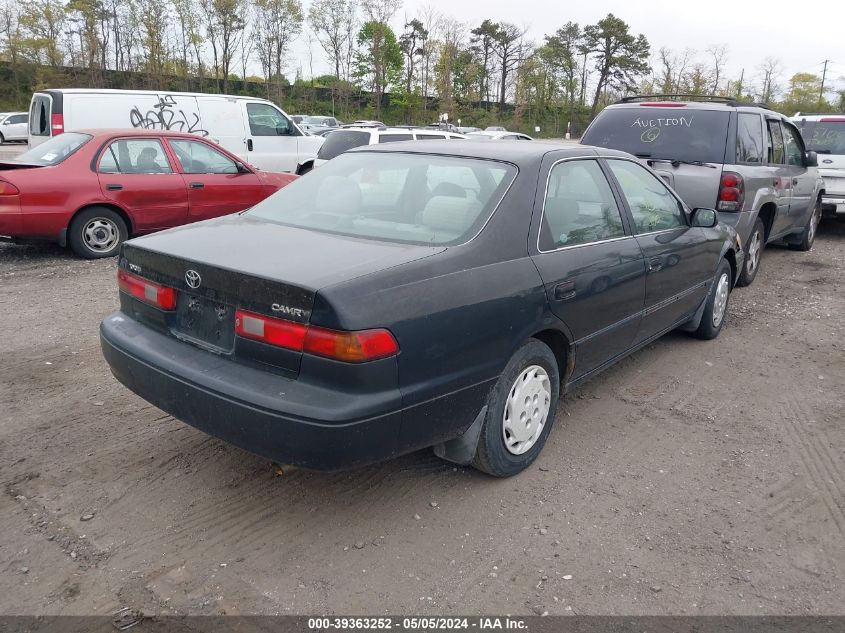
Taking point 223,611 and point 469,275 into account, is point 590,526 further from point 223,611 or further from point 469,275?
point 223,611

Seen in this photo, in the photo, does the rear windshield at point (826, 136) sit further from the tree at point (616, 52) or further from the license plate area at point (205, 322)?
the tree at point (616, 52)

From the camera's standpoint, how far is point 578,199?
3.86 m

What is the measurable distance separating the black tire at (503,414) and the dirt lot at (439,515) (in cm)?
12

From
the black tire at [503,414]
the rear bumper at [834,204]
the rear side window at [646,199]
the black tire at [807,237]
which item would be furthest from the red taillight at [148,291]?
the rear bumper at [834,204]

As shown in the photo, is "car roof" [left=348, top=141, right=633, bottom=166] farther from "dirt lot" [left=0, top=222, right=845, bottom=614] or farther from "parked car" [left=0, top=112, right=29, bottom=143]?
"parked car" [left=0, top=112, right=29, bottom=143]

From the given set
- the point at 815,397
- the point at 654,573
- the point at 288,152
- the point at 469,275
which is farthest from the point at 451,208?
the point at 288,152

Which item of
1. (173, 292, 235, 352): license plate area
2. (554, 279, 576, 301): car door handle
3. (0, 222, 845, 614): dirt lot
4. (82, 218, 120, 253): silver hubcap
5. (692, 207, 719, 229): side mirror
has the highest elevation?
(692, 207, 719, 229): side mirror

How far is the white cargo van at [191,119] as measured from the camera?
10.5 m

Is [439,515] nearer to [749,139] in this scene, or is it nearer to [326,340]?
[326,340]

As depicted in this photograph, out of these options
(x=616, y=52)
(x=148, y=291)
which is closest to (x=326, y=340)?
(x=148, y=291)

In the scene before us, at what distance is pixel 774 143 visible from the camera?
7891mm

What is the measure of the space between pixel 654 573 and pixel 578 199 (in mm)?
1977

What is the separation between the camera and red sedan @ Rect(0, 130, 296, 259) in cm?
743

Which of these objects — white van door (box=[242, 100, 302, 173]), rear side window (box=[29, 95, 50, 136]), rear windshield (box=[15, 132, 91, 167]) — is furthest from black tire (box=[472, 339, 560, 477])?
white van door (box=[242, 100, 302, 173])
